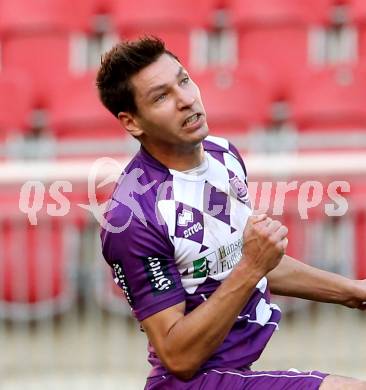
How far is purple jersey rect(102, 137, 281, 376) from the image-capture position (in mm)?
3160

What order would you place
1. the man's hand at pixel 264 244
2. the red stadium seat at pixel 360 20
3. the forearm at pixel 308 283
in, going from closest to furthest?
the man's hand at pixel 264 244, the forearm at pixel 308 283, the red stadium seat at pixel 360 20

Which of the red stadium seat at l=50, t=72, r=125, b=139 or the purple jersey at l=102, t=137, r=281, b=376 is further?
the red stadium seat at l=50, t=72, r=125, b=139

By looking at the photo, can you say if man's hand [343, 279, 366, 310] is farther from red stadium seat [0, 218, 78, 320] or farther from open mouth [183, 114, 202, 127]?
red stadium seat [0, 218, 78, 320]

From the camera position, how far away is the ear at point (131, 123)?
3316mm

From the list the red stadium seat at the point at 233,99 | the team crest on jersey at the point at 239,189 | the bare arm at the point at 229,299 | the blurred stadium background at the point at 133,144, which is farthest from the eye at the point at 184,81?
the red stadium seat at the point at 233,99

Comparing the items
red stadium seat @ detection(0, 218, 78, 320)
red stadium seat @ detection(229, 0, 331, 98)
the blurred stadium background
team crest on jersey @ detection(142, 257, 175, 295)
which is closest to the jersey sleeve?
team crest on jersey @ detection(142, 257, 175, 295)

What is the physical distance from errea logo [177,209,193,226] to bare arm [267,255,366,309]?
0.50m

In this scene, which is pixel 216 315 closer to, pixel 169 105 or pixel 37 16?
pixel 169 105

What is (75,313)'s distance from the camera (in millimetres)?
5227

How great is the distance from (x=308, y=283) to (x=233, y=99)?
2749 millimetres

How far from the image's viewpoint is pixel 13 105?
6348mm

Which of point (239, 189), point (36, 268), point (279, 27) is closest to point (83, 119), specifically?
point (36, 268)

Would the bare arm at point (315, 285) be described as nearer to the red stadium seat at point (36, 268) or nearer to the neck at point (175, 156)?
the neck at point (175, 156)

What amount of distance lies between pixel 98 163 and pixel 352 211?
1.18 metres
